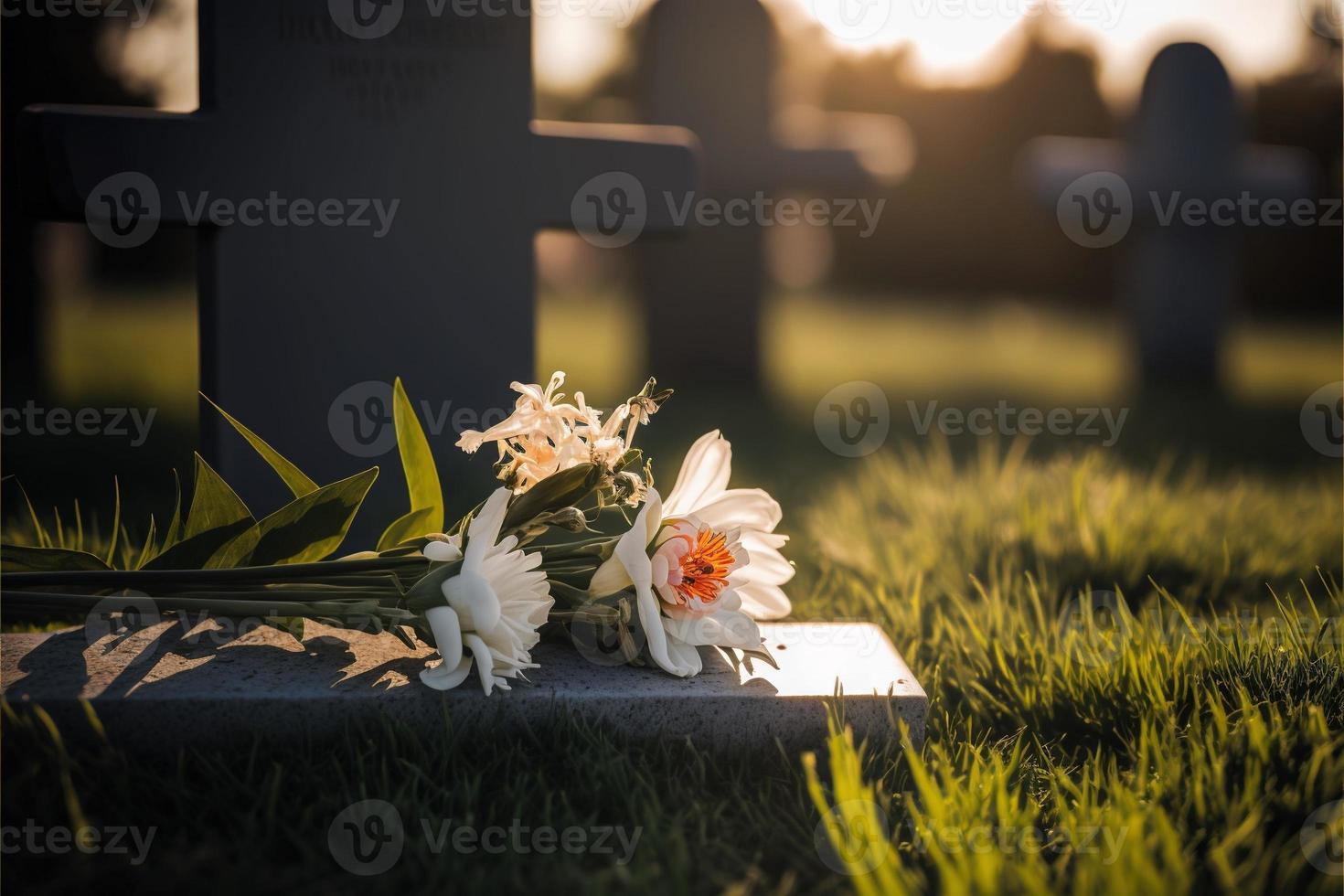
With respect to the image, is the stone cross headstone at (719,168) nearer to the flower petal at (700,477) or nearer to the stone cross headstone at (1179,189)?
the stone cross headstone at (1179,189)

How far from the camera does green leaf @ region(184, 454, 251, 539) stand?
1506 millimetres

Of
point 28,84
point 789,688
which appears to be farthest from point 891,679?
point 28,84

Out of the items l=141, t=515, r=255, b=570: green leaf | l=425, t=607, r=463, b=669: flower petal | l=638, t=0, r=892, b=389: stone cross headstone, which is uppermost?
l=638, t=0, r=892, b=389: stone cross headstone

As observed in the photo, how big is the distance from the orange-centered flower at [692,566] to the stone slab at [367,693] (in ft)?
0.47

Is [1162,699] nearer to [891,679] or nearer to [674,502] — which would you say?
[891,679]

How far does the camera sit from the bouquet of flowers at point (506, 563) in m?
1.34

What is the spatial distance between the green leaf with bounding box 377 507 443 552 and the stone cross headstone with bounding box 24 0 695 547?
3.71ft

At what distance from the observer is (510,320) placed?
8.95 ft

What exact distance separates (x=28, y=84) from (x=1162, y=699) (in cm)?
518

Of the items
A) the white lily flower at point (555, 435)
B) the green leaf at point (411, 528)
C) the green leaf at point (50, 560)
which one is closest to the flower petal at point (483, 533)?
the white lily flower at point (555, 435)

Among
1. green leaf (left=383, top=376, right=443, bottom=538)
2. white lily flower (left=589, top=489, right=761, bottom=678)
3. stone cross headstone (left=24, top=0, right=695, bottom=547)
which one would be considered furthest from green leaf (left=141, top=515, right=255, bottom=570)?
stone cross headstone (left=24, top=0, right=695, bottom=547)

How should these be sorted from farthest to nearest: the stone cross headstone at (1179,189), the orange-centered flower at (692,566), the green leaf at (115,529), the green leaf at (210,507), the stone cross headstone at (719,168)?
the stone cross headstone at (1179,189) → the stone cross headstone at (719,168) → the green leaf at (115,529) → the green leaf at (210,507) → the orange-centered flower at (692,566)

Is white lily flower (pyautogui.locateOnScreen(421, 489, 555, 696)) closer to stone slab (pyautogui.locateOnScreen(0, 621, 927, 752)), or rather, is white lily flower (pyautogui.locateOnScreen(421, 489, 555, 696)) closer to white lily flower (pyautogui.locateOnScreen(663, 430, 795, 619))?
stone slab (pyautogui.locateOnScreen(0, 621, 927, 752))

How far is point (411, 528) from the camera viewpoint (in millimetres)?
1547
